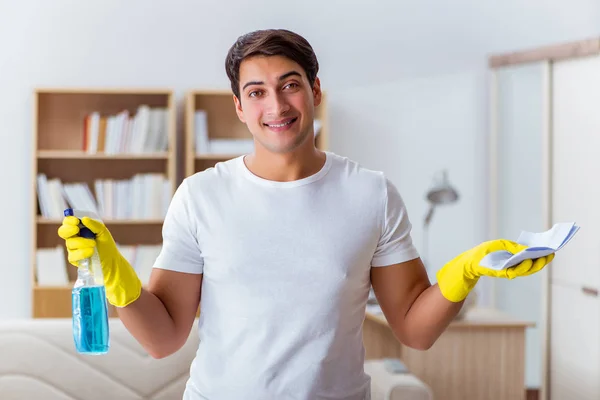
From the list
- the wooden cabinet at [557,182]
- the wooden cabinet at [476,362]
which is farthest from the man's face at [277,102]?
the wooden cabinet at [557,182]

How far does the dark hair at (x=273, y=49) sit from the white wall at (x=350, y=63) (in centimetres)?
313

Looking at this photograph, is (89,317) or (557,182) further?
(557,182)

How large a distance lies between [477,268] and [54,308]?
326cm

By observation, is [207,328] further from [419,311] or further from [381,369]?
[381,369]

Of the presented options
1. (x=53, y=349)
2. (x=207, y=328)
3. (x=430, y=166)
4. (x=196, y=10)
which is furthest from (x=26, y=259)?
(x=207, y=328)

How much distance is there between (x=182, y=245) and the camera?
1624mm

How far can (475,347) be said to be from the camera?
3473 mm

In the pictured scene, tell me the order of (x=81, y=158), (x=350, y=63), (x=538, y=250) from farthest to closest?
(x=350, y=63) → (x=81, y=158) → (x=538, y=250)

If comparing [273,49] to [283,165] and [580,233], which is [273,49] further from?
[580,233]

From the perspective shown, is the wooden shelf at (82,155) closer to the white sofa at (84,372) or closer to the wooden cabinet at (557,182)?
the white sofa at (84,372)

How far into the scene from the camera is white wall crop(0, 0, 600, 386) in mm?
4652

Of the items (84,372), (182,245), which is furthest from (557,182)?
(182,245)

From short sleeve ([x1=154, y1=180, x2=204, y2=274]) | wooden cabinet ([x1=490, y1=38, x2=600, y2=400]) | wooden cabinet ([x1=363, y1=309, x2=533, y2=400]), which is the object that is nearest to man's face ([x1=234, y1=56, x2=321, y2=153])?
short sleeve ([x1=154, y1=180, x2=204, y2=274])

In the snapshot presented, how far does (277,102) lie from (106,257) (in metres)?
0.41
